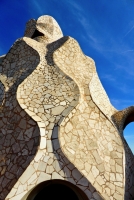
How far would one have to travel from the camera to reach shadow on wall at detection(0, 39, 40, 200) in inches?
157

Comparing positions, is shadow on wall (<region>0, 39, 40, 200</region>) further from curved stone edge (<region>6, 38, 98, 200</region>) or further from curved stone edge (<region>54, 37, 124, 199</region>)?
curved stone edge (<region>54, 37, 124, 199</region>)

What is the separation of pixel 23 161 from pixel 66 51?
4.40m

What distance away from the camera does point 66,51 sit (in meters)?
6.80

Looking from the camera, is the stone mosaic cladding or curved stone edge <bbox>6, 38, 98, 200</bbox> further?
the stone mosaic cladding

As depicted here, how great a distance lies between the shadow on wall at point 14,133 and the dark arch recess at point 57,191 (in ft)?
1.70

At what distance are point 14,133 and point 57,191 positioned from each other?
5.78 ft

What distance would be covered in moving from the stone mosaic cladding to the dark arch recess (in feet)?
0.68

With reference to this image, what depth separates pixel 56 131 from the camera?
4.26 m

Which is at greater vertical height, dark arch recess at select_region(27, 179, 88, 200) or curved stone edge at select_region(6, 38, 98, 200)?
curved stone edge at select_region(6, 38, 98, 200)

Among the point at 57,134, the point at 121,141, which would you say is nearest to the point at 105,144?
the point at 121,141

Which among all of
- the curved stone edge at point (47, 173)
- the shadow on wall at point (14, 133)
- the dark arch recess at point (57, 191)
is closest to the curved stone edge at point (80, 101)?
the curved stone edge at point (47, 173)

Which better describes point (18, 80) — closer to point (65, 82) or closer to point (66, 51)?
point (65, 82)

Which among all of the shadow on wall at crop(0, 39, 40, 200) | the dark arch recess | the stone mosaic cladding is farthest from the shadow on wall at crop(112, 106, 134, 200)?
the shadow on wall at crop(0, 39, 40, 200)

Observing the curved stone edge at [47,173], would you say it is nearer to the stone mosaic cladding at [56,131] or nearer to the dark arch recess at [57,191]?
the stone mosaic cladding at [56,131]
